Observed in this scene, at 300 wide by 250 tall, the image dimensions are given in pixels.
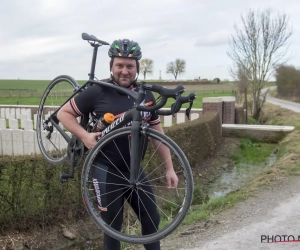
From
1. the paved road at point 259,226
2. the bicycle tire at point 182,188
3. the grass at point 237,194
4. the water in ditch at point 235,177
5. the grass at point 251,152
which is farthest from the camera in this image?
the grass at point 251,152

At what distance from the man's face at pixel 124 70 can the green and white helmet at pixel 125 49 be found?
38mm

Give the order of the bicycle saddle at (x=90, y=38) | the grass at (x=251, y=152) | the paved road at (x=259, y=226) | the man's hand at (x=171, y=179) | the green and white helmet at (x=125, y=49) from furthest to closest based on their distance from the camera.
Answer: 1. the grass at (x=251, y=152)
2. the paved road at (x=259, y=226)
3. the bicycle saddle at (x=90, y=38)
4. the man's hand at (x=171, y=179)
5. the green and white helmet at (x=125, y=49)

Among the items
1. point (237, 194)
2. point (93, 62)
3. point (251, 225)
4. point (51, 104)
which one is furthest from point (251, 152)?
point (93, 62)

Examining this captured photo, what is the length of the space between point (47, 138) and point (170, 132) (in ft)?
17.5

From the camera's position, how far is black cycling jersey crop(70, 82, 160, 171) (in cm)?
281

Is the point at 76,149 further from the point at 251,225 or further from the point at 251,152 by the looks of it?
the point at 251,152

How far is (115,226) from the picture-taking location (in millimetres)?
2891

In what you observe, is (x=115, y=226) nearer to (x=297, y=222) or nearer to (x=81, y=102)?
(x=81, y=102)

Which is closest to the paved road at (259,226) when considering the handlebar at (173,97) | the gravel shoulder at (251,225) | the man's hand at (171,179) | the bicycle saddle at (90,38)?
the gravel shoulder at (251,225)

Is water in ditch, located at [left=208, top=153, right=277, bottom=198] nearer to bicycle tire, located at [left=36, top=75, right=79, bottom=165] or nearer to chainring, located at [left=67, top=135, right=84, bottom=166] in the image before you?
bicycle tire, located at [left=36, top=75, right=79, bottom=165]

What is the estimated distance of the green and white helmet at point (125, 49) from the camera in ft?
9.16

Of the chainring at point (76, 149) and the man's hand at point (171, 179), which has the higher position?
the chainring at point (76, 149)

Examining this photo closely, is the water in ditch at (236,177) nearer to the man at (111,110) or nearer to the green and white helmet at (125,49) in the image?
→ the man at (111,110)

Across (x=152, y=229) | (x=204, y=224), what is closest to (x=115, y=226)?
(x=152, y=229)
